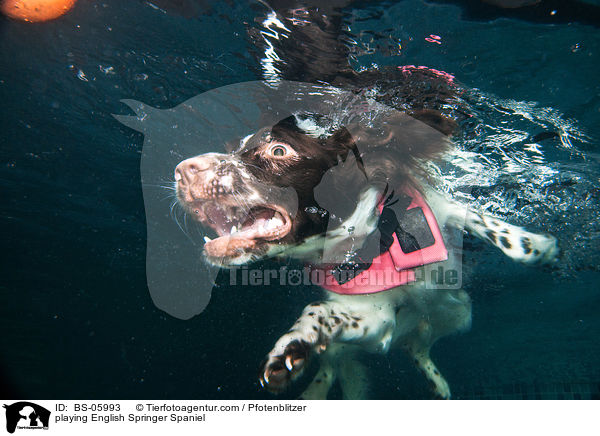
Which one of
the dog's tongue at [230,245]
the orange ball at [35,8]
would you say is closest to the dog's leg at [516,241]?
the dog's tongue at [230,245]

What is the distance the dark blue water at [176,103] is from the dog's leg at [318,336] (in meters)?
0.42

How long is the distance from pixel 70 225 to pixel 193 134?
34.9ft

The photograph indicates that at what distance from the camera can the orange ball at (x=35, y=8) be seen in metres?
3.70

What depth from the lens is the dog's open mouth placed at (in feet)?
8.96

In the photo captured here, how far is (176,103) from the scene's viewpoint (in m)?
5.94

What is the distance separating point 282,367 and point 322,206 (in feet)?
5.26

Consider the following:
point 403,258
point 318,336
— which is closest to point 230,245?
point 318,336

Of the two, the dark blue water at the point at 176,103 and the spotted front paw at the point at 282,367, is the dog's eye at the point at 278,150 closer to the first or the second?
the dark blue water at the point at 176,103

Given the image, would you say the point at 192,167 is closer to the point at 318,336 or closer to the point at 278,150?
the point at 278,150

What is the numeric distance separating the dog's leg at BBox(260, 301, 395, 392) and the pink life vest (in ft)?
1.04
